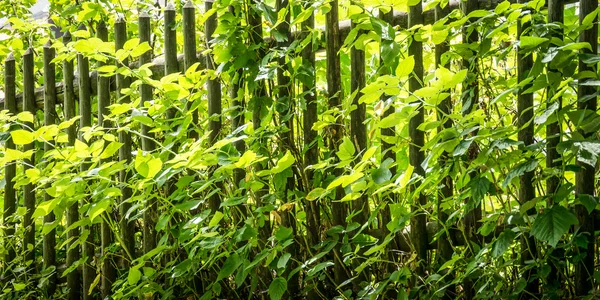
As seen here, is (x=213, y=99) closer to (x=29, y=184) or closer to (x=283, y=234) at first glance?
(x=283, y=234)

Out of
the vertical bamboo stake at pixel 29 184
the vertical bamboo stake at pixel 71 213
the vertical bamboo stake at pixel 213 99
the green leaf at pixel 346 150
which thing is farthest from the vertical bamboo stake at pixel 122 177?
the green leaf at pixel 346 150

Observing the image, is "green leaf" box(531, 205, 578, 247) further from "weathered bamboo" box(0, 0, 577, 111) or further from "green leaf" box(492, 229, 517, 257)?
"weathered bamboo" box(0, 0, 577, 111)

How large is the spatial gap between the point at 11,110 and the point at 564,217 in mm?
3515

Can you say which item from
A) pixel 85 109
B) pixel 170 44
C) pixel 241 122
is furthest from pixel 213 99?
pixel 85 109

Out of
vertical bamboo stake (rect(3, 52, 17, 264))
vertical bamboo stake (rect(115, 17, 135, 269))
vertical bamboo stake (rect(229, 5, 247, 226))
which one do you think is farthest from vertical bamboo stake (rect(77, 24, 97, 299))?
vertical bamboo stake (rect(229, 5, 247, 226))

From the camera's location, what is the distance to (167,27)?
325 centimetres

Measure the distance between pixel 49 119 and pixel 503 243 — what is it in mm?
2849

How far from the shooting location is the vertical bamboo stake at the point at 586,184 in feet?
6.81

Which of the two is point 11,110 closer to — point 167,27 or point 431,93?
point 167,27

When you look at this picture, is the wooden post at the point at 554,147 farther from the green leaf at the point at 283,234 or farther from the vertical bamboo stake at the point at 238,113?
the vertical bamboo stake at the point at 238,113

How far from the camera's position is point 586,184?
2.12 metres

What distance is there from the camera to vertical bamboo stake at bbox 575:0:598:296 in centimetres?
208

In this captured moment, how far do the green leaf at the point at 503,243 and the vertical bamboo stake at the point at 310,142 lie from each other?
89cm

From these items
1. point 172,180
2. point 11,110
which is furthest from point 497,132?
point 11,110
